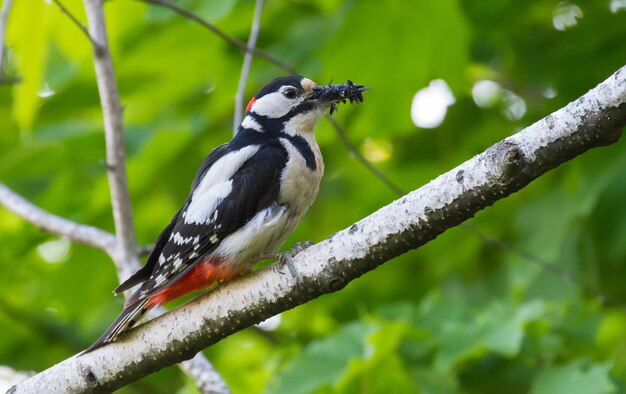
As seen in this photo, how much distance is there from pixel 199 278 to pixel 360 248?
0.98 m

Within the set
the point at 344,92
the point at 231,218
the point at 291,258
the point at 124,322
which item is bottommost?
the point at 291,258

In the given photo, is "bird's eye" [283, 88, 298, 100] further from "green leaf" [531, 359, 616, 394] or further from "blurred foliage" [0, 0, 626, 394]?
"green leaf" [531, 359, 616, 394]

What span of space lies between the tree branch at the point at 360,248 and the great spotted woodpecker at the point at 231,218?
0.27 meters

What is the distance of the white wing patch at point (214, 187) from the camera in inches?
131

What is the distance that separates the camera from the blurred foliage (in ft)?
12.2

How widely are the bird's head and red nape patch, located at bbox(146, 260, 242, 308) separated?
2.54 feet

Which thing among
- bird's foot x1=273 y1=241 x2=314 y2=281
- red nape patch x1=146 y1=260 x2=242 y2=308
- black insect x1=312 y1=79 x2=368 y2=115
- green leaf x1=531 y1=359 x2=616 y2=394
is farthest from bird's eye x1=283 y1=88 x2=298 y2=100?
green leaf x1=531 y1=359 x2=616 y2=394

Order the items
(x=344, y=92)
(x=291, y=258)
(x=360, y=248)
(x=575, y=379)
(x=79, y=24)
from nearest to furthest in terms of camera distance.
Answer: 1. (x=360, y=248)
2. (x=291, y=258)
3. (x=575, y=379)
4. (x=79, y=24)
5. (x=344, y=92)

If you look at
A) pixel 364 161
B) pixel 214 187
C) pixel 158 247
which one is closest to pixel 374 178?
pixel 364 161

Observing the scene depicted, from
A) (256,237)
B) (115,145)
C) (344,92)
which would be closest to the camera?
(256,237)

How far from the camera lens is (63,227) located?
12.5 feet

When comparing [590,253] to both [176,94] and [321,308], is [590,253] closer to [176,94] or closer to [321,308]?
[321,308]

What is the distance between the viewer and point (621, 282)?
175 inches

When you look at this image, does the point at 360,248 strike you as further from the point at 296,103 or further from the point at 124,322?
the point at 296,103
